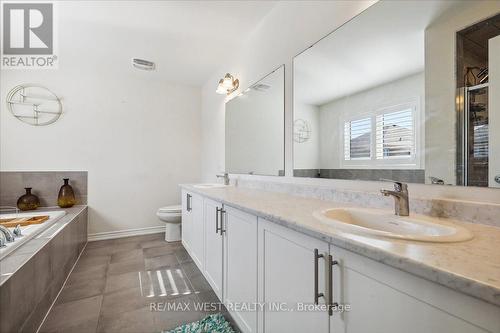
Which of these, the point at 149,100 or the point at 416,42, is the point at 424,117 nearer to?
the point at 416,42

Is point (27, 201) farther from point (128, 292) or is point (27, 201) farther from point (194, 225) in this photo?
point (194, 225)

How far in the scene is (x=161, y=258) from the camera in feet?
9.21

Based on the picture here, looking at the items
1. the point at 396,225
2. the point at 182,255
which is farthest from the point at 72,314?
the point at 396,225

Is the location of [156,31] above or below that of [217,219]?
above

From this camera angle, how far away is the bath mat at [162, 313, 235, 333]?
156cm

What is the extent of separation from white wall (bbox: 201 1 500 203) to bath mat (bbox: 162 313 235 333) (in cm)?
113

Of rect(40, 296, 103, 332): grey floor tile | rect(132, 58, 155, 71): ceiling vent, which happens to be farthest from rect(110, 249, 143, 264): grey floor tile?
rect(132, 58, 155, 71): ceiling vent

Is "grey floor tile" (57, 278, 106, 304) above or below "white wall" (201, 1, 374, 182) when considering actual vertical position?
below

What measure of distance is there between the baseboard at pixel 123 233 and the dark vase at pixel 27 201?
2.58ft

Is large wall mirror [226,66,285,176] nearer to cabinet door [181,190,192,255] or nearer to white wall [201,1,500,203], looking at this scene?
white wall [201,1,500,203]

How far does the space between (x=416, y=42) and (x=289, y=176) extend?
1.19m

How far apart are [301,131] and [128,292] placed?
6.51 ft

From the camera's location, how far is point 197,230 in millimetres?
2367

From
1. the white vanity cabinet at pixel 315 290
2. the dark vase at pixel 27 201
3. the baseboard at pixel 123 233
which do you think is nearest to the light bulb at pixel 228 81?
the white vanity cabinet at pixel 315 290
